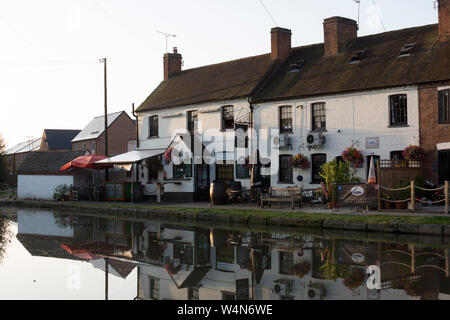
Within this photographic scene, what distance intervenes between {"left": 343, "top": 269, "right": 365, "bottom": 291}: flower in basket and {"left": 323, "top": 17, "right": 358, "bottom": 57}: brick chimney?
20.9 metres

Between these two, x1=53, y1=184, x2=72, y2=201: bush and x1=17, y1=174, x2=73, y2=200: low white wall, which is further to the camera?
x1=17, y1=174, x2=73, y2=200: low white wall

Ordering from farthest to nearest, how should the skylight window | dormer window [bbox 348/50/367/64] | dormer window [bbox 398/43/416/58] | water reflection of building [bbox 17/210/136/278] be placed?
1. the skylight window
2. dormer window [bbox 348/50/367/64]
3. dormer window [bbox 398/43/416/58]
4. water reflection of building [bbox 17/210/136/278]

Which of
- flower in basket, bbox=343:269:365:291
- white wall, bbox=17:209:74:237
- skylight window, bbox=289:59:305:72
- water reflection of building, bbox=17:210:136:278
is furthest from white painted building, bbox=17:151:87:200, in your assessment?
flower in basket, bbox=343:269:365:291

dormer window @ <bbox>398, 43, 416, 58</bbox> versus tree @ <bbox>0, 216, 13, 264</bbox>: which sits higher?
dormer window @ <bbox>398, 43, 416, 58</bbox>

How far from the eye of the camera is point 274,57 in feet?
103

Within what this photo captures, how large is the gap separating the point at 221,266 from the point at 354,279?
288 cm

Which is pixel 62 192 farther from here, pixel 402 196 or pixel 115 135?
pixel 115 135

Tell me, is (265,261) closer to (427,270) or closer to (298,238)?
(427,270)

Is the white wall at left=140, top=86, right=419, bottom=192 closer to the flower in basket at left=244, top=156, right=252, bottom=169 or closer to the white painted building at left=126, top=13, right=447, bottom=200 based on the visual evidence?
the white painted building at left=126, top=13, right=447, bottom=200

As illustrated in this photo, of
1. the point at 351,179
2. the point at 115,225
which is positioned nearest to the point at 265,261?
the point at 115,225

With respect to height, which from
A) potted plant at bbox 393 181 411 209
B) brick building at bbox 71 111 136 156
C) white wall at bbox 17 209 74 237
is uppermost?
brick building at bbox 71 111 136 156

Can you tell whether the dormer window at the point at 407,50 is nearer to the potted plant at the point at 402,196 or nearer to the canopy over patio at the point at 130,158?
the potted plant at the point at 402,196

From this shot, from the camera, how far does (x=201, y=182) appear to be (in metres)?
30.9

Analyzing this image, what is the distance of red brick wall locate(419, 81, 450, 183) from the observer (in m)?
22.0
